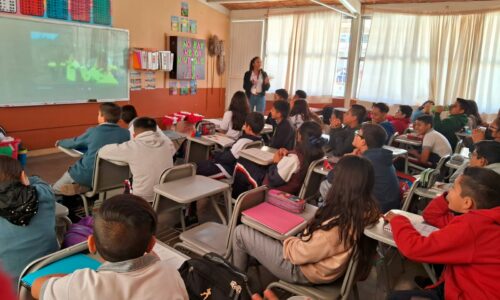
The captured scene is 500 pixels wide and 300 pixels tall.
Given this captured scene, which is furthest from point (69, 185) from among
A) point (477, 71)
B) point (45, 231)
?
point (477, 71)

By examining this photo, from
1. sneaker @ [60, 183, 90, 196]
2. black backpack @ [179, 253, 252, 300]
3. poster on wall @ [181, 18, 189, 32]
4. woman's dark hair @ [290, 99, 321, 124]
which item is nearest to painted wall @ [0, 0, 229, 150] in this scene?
poster on wall @ [181, 18, 189, 32]

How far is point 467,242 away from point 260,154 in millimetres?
1866

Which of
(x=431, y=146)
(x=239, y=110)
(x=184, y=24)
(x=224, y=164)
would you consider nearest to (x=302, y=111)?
(x=239, y=110)

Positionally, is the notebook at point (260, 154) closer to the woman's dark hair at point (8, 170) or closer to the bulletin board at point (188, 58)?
the woman's dark hair at point (8, 170)

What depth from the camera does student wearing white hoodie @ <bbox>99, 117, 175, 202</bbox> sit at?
277 cm

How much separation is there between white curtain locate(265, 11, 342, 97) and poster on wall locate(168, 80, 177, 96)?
2.29 metres

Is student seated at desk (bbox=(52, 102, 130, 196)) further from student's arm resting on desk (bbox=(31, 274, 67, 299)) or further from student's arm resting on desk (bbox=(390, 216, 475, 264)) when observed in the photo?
student's arm resting on desk (bbox=(390, 216, 475, 264))

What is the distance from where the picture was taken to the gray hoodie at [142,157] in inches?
109

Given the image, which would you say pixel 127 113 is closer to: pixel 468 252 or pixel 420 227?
→ pixel 420 227

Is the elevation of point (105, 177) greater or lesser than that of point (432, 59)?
lesser

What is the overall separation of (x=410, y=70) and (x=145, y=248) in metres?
7.01

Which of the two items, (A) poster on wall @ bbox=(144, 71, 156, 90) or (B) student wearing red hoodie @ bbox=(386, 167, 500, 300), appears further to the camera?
(A) poster on wall @ bbox=(144, 71, 156, 90)

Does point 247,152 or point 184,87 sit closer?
point 247,152

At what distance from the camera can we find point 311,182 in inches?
120
